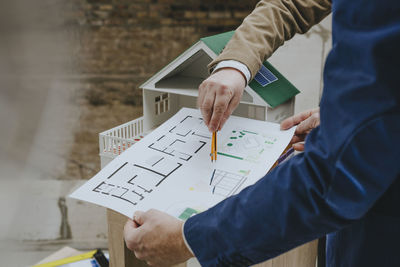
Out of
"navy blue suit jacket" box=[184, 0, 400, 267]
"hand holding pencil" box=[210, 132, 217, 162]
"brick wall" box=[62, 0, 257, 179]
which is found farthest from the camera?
"brick wall" box=[62, 0, 257, 179]

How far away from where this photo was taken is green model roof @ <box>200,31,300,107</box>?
3.42 ft

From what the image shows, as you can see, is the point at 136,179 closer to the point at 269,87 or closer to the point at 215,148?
the point at 215,148

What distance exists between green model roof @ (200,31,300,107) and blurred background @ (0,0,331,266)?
106cm

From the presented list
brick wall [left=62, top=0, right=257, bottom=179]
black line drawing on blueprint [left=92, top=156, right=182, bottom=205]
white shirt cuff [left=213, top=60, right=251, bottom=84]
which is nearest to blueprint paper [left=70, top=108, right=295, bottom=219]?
black line drawing on blueprint [left=92, top=156, right=182, bottom=205]

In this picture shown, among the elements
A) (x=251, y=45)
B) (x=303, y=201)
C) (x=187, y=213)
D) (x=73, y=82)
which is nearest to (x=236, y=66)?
(x=251, y=45)

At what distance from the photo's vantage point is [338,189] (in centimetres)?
46

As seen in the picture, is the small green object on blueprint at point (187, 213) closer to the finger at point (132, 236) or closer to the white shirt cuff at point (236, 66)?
the finger at point (132, 236)

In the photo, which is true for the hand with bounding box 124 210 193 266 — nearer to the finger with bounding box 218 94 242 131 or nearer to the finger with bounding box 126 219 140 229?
the finger with bounding box 126 219 140 229

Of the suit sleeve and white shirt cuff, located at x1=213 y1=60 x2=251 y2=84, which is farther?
white shirt cuff, located at x1=213 y1=60 x2=251 y2=84

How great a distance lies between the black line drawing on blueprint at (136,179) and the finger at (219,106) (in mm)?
128

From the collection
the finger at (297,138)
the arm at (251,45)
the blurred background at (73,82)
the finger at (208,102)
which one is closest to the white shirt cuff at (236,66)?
the arm at (251,45)

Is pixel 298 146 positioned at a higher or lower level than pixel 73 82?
higher

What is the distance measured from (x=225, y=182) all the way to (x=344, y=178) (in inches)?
14.5

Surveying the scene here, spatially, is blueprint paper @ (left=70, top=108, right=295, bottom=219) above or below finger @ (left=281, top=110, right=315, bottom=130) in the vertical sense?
below
